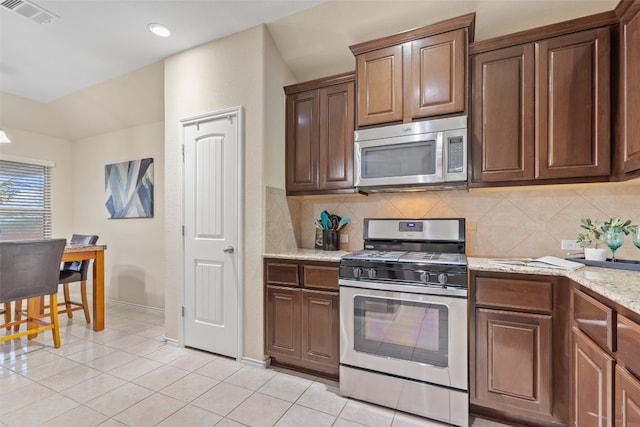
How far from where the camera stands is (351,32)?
2523 millimetres

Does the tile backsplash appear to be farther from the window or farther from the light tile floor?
the window

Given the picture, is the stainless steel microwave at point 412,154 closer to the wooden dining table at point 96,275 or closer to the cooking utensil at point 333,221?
the cooking utensil at point 333,221

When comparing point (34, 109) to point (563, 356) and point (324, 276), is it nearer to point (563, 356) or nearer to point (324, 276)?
point (324, 276)

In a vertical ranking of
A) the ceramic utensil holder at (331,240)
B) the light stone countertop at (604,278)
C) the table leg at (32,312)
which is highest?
the ceramic utensil holder at (331,240)

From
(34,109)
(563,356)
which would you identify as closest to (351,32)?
(563,356)

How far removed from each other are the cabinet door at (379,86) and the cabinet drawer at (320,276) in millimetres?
1152

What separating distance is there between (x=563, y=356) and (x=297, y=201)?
2.26 m

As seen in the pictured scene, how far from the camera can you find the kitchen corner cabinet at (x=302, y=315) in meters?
2.20

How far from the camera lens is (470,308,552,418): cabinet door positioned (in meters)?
1.66

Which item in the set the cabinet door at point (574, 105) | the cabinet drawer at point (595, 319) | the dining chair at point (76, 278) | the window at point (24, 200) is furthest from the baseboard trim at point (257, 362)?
the window at point (24, 200)

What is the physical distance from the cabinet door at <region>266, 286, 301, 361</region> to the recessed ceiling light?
2.35m

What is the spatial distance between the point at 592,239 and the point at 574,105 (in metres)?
0.87

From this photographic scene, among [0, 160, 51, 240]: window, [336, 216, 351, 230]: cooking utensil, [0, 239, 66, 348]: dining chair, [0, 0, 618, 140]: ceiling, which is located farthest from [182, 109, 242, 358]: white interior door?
[0, 160, 51, 240]: window

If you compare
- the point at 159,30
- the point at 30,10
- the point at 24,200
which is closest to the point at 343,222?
the point at 159,30
